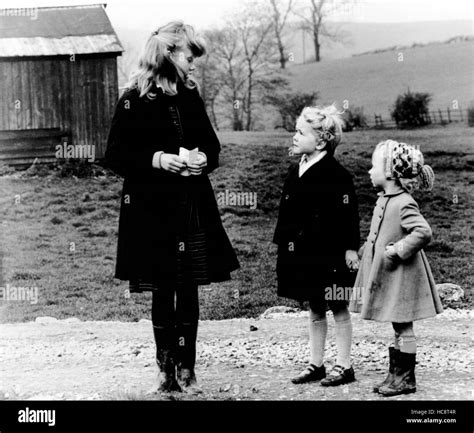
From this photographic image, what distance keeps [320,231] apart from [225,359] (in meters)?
1.20

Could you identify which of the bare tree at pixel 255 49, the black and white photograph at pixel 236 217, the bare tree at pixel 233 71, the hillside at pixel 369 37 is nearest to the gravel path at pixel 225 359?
the black and white photograph at pixel 236 217

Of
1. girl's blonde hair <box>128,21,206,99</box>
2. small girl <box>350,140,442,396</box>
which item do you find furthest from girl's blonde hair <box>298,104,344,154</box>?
girl's blonde hair <box>128,21,206,99</box>

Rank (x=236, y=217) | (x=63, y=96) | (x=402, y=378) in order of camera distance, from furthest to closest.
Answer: (x=63, y=96)
(x=236, y=217)
(x=402, y=378)

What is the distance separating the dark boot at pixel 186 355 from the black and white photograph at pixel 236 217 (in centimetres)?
1

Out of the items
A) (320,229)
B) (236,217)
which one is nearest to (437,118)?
(236,217)

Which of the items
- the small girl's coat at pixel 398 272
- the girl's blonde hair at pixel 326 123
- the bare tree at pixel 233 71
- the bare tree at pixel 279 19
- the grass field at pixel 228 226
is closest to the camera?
the small girl's coat at pixel 398 272

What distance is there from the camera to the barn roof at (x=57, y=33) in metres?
6.19

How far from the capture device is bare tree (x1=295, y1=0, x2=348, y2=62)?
18.8 ft

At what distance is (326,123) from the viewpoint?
4.13 metres

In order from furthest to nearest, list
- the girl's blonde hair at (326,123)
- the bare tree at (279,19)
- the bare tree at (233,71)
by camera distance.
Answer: the bare tree at (233,71)
the bare tree at (279,19)
the girl's blonde hair at (326,123)

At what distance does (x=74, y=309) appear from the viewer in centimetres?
639

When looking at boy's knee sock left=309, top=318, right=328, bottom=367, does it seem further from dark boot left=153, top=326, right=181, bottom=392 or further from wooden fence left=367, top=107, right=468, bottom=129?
wooden fence left=367, top=107, right=468, bottom=129

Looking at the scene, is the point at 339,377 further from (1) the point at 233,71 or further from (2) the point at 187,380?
(1) the point at 233,71

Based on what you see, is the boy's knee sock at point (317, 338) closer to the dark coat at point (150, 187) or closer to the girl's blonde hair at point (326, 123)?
the dark coat at point (150, 187)
